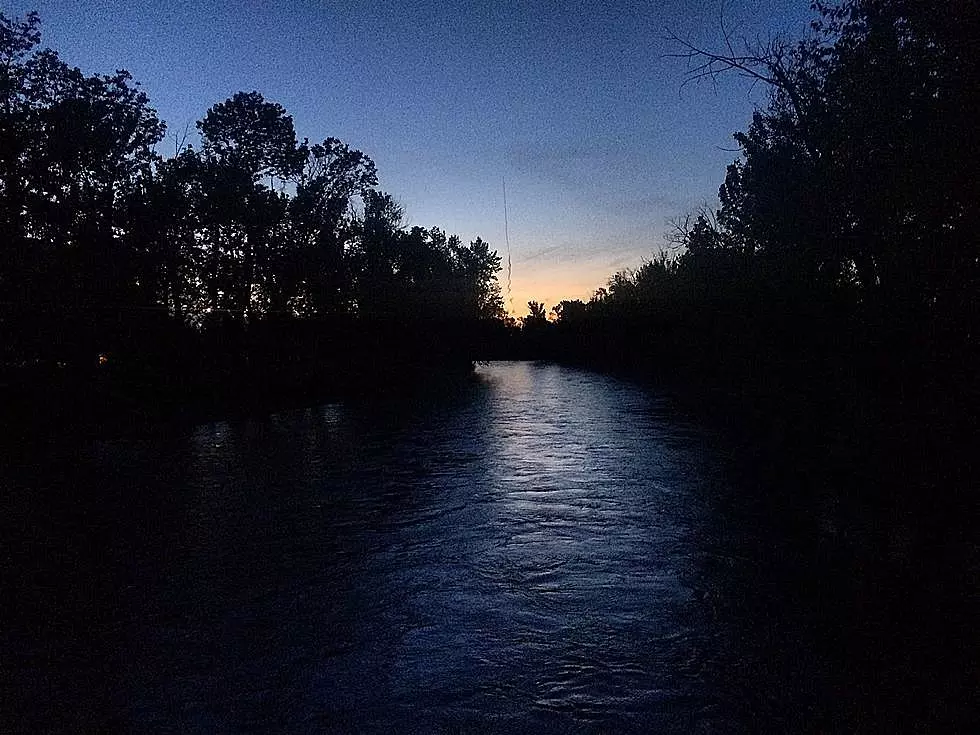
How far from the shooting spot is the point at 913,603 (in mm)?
5859

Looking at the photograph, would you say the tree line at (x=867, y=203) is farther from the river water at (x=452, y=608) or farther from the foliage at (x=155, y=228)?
the foliage at (x=155, y=228)

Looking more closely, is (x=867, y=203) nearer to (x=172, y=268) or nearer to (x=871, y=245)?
(x=871, y=245)

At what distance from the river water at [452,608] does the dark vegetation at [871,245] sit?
2.34 m

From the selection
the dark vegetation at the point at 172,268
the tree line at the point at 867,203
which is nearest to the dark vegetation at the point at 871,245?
the tree line at the point at 867,203

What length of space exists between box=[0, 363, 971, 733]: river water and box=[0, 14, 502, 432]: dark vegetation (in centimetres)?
1033

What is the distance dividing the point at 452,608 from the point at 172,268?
28.1 m

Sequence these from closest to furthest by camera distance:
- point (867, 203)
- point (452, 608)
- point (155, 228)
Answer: point (452, 608)
point (867, 203)
point (155, 228)

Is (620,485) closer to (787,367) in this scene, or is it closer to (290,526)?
(290,526)

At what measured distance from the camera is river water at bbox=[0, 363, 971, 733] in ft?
14.4

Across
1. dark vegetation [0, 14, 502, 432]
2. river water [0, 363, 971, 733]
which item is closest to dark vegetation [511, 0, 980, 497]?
river water [0, 363, 971, 733]

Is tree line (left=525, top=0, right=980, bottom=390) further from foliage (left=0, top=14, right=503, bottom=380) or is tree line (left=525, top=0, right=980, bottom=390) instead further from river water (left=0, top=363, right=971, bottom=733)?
foliage (left=0, top=14, right=503, bottom=380)

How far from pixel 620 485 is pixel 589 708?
677 centimetres

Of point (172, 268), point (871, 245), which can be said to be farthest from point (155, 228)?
point (871, 245)

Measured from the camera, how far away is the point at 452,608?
236 inches
